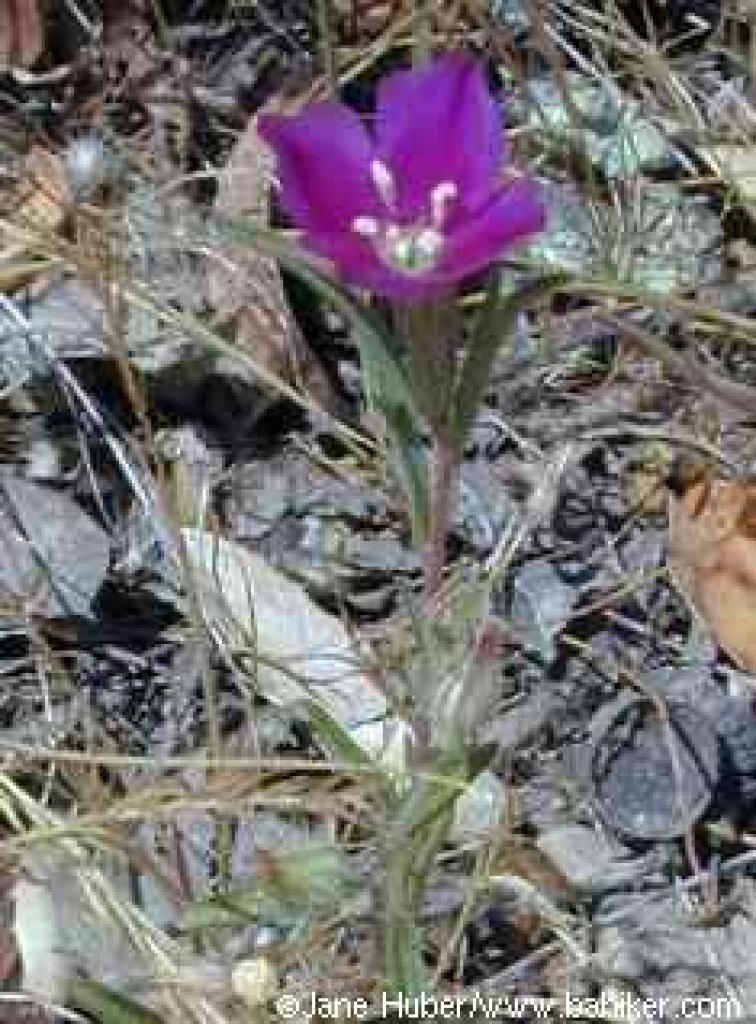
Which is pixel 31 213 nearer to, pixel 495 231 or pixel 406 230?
pixel 406 230

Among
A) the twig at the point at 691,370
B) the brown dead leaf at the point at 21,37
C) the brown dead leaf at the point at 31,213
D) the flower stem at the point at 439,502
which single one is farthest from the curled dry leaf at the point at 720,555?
the brown dead leaf at the point at 21,37

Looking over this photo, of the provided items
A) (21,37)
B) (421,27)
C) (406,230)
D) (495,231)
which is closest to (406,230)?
(406,230)

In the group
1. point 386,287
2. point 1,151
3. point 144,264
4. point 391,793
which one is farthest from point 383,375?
point 1,151

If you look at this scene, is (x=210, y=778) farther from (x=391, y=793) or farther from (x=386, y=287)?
(x=386, y=287)

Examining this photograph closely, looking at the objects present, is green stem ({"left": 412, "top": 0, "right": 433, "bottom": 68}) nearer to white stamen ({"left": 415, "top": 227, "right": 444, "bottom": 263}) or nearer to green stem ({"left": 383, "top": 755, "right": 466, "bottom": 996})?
white stamen ({"left": 415, "top": 227, "right": 444, "bottom": 263})

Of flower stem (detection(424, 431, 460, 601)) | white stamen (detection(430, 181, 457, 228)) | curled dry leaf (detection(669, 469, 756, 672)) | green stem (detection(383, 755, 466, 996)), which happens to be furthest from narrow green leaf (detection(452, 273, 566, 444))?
curled dry leaf (detection(669, 469, 756, 672))
